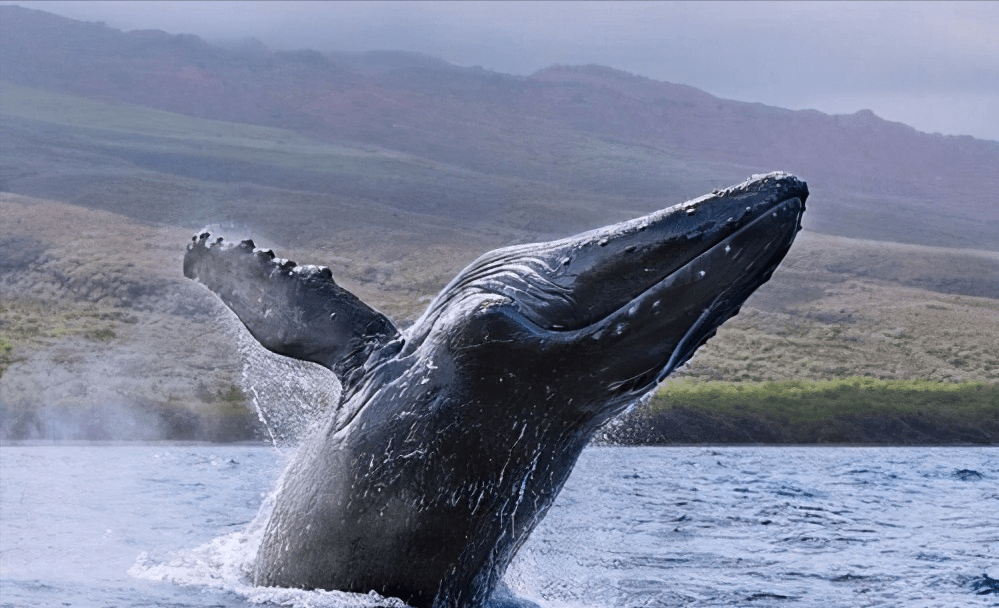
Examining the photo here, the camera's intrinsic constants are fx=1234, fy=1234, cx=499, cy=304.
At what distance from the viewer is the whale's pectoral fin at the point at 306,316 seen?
5.57 meters

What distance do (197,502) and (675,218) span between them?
8047 millimetres

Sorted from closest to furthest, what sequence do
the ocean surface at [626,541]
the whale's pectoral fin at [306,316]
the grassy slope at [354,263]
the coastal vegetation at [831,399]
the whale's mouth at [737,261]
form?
the whale's mouth at [737,261] < the whale's pectoral fin at [306,316] < the ocean surface at [626,541] < the coastal vegetation at [831,399] < the grassy slope at [354,263]

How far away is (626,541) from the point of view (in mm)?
8961

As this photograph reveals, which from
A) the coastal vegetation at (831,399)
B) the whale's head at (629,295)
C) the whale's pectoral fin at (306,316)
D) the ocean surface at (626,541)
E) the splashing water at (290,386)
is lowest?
the coastal vegetation at (831,399)

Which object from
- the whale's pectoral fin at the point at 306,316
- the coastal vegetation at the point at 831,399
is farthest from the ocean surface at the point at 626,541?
the coastal vegetation at the point at 831,399

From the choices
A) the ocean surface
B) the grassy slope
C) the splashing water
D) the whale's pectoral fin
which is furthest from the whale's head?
the grassy slope

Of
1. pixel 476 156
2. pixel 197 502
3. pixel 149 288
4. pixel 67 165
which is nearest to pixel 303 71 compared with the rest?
pixel 476 156

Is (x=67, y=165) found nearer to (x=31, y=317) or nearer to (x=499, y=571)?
(x=31, y=317)

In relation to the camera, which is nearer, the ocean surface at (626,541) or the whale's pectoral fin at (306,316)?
the whale's pectoral fin at (306,316)

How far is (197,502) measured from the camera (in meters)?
11.6

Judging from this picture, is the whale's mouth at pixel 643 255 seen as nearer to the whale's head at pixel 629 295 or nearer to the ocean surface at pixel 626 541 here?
the whale's head at pixel 629 295

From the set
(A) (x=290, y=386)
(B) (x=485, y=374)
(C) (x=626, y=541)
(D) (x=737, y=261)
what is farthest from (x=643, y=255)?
(C) (x=626, y=541)

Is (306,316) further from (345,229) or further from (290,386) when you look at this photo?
(345,229)

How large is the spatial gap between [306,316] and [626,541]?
13.6ft
